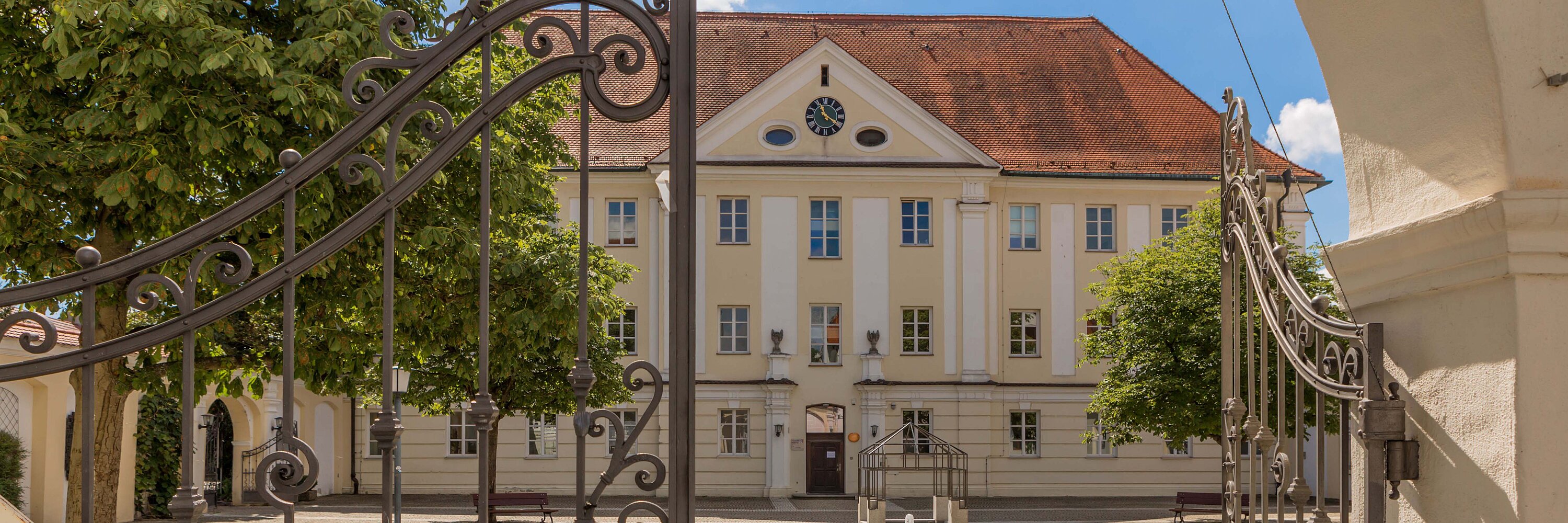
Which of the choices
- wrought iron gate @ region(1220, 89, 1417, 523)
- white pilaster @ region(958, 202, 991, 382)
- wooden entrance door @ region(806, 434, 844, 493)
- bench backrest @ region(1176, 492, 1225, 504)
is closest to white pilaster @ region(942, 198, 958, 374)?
white pilaster @ region(958, 202, 991, 382)

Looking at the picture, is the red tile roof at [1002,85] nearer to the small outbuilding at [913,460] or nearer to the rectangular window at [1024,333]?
the rectangular window at [1024,333]

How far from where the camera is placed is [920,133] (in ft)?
108

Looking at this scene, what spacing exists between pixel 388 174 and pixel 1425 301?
2542 mm

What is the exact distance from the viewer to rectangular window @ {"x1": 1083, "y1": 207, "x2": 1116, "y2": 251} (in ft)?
112

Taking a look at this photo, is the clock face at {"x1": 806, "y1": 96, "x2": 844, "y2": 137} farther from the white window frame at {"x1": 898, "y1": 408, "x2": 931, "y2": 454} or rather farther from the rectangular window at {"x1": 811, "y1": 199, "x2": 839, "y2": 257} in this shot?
the white window frame at {"x1": 898, "y1": 408, "x2": 931, "y2": 454}

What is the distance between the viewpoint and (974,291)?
33500mm

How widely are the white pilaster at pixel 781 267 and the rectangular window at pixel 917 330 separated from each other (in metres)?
2.82

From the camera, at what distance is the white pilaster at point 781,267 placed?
33156mm

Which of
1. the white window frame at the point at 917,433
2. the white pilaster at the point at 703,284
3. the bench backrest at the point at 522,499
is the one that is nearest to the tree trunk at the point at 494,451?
the bench backrest at the point at 522,499

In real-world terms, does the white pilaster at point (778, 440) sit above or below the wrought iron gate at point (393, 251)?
below

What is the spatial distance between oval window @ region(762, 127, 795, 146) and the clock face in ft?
1.71

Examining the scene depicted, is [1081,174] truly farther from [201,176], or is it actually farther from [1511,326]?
[1511,326]

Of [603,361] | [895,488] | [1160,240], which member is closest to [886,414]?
[895,488]

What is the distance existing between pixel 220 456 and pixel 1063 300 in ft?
67.7
